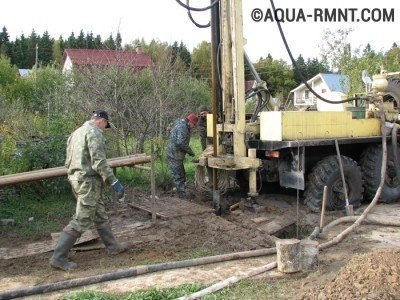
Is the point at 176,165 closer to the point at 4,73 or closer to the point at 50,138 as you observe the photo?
the point at 50,138

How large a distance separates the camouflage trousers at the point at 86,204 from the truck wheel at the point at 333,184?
3798 millimetres

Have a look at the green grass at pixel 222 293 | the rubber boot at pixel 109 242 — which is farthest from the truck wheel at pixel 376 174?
the rubber boot at pixel 109 242

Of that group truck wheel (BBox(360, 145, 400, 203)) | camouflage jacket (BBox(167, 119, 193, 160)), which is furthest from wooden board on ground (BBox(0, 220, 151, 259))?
truck wheel (BBox(360, 145, 400, 203))

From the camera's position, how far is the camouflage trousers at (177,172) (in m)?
9.38

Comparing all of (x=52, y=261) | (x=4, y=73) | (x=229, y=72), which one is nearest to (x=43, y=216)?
(x=52, y=261)

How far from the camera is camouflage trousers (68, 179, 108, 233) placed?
568 centimetres

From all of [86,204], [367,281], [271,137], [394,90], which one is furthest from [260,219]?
[394,90]

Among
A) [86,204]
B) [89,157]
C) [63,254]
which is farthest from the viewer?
[89,157]

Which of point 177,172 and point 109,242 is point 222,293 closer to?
point 109,242

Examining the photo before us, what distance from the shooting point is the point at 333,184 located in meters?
8.23

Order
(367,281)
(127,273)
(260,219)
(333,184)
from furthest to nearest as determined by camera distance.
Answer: (333,184), (260,219), (127,273), (367,281)

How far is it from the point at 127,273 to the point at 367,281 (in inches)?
92.8

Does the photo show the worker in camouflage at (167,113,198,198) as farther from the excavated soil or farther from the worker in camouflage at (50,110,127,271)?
the worker in camouflage at (50,110,127,271)

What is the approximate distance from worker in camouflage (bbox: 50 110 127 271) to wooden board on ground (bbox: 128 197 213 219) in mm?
1679
